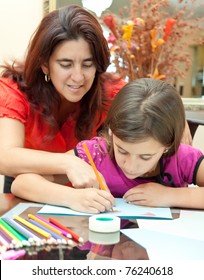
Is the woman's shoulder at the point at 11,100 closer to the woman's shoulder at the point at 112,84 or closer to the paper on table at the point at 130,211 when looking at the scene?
A: the woman's shoulder at the point at 112,84

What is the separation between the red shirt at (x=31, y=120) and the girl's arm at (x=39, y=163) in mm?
89

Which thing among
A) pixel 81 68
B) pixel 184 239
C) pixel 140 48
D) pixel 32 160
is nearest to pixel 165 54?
pixel 140 48

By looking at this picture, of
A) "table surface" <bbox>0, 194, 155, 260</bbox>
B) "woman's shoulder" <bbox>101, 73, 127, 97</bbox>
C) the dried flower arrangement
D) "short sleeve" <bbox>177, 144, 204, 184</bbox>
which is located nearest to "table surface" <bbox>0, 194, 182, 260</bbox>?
"table surface" <bbox>0, 194, 155, 260</bbox>

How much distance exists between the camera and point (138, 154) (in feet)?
3.44

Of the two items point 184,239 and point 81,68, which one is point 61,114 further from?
point 184,239

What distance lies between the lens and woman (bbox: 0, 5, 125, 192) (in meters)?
1.21

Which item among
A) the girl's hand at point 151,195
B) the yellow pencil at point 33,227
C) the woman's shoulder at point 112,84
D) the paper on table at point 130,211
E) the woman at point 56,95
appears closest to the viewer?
the yellow pencil at point 33,227

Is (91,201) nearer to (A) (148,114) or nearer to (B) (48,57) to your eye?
(A) (148,114)

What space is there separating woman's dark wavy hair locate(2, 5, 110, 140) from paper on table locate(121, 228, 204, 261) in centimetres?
67

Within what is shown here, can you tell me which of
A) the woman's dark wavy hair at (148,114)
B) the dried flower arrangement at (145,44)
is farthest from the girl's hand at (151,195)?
the dried flower arrangement at (145,44)

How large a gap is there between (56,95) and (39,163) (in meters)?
0.36

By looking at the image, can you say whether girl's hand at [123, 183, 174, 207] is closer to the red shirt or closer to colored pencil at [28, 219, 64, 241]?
colored pencil at [28, 219, 64, 241]

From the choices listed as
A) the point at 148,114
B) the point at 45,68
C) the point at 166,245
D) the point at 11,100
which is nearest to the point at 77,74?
the point at 45,68

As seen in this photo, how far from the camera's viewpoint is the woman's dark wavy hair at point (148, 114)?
105 centimetres
